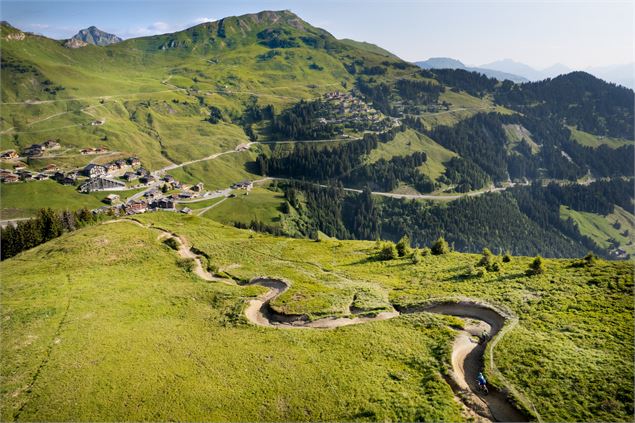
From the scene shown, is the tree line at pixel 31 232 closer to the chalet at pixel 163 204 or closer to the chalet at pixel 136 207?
the chalet at pixel 136 207

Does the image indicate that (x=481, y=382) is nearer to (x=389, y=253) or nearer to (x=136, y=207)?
(x=389, y=253)

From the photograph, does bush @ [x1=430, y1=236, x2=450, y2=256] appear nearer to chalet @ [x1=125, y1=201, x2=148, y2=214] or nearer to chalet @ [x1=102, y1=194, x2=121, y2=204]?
chalet @ [x1=125, y1=201, x2=148, y2=214]

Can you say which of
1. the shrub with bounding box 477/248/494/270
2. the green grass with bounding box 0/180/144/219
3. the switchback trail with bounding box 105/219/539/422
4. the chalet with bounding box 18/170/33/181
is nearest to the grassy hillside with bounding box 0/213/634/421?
the switchback trail with bounding box 105/219/539/422

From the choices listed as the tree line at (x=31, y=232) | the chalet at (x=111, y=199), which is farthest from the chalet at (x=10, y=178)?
the tree line at (x=31, y=232)

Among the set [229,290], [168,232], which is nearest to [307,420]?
[229,290]

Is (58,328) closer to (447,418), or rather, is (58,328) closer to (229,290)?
(229,290)

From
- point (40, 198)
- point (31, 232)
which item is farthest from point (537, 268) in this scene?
point (40, 198)
